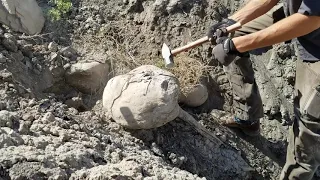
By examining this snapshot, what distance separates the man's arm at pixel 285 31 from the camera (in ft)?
8.01

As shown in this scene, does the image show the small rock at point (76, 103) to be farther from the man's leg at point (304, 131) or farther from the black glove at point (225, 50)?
the man's leg at point (304, 131)

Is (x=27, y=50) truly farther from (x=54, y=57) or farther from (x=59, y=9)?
(x=59, y=9)

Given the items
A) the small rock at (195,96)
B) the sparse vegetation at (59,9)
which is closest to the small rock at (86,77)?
the sparse vegetation at (59,9)

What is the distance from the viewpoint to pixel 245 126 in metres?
3.56

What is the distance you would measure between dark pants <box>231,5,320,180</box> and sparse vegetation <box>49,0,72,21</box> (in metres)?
1.24

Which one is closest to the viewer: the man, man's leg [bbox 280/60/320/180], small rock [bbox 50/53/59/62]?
the man

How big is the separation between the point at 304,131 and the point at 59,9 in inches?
75.6

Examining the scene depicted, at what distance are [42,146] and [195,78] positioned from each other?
4.91 ft

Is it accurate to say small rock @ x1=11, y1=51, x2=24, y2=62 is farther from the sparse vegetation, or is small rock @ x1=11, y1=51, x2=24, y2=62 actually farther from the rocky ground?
the sparse vegetation

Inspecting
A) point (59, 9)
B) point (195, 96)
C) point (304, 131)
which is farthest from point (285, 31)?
point (59, 9)

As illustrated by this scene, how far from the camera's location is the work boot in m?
3.54

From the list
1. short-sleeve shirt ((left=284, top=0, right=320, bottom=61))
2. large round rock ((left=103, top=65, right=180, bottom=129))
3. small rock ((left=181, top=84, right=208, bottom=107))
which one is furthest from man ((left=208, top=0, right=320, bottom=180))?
large round rock ((left=103, top=65, right=180, bottom=129))

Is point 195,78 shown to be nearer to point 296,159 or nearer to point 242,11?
point 242,11

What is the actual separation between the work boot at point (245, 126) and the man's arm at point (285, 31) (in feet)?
3.32
